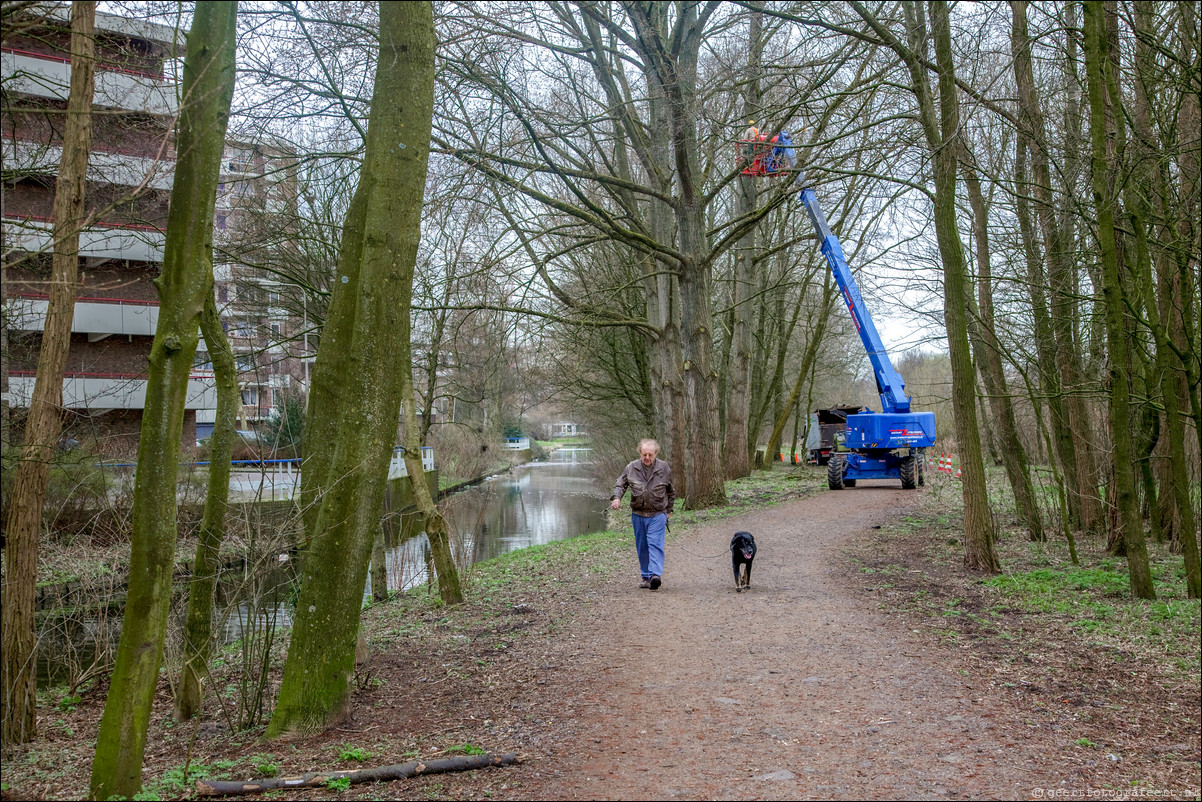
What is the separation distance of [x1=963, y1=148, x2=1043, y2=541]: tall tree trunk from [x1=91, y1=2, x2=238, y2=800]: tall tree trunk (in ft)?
31.2

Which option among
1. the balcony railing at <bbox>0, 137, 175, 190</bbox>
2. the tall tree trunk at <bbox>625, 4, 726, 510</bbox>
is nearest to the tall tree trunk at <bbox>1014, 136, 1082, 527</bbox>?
the tall tree trunk at <bbox>625, 4, 726, 510</bbox>

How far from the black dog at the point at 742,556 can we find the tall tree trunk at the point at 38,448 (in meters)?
6.42

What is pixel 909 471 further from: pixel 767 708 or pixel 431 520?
pixel 767 708

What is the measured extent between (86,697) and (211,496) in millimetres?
3331

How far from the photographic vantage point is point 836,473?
22.3m

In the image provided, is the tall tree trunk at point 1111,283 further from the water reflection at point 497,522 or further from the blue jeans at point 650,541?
the water reflection at point 497,522

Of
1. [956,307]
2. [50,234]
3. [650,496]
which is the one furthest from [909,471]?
[50,234]

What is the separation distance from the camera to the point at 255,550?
5.54 m

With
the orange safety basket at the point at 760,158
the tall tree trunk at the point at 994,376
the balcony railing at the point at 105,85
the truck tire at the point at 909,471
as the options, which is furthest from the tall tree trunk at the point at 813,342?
the balcony railing at the point at 105,85

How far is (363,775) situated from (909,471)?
1930cm

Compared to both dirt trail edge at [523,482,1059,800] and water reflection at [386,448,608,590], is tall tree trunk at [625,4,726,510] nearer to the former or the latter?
water reflection at [386,448,608,590]

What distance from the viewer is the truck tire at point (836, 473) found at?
22281mm

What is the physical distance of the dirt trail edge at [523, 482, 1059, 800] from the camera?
4.32 metres

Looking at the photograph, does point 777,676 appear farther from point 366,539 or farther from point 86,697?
point 86,697
